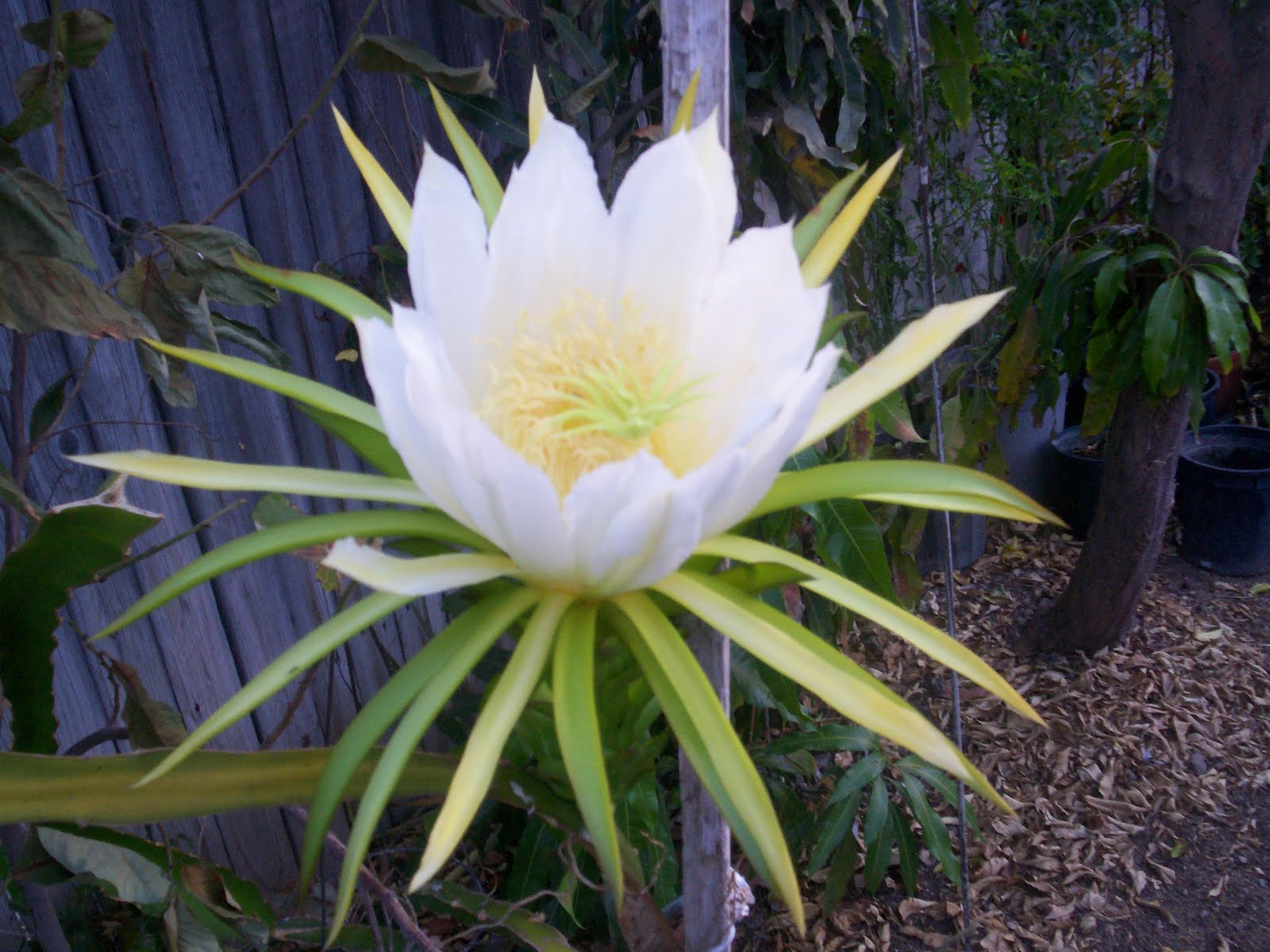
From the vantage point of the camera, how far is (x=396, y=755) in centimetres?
37

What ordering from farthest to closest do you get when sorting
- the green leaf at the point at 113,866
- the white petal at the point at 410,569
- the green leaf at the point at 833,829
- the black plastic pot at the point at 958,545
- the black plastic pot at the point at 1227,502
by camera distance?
the black plastic pot at the point at 958,545
the black plastic pot at the point at 1227,502
the green leaf at the point at 833,829
the green leaf at the point at 113,866
the white petal at the point at 410,569

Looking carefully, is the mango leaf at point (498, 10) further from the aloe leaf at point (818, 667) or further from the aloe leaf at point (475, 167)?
the aloe leaf at point (818, 667)

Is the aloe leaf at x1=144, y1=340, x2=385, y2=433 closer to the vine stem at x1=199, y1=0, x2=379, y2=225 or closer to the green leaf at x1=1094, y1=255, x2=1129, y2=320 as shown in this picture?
the vine stem at x1=199, y1=0, x2=379, y2=225

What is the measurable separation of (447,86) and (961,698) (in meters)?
1.83

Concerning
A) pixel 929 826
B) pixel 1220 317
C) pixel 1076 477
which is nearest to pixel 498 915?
pixel 929 826

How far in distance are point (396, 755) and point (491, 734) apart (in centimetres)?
4

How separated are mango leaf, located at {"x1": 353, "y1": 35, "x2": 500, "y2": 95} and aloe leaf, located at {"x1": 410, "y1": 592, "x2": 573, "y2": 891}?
72cm

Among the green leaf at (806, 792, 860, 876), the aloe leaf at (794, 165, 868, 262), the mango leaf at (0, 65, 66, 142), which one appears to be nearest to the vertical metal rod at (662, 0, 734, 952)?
the aloe leaf at (794, 165, 868, 262)

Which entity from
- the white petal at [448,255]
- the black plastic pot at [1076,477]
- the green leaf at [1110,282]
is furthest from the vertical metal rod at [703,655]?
the black plastic pot at [1076,477]

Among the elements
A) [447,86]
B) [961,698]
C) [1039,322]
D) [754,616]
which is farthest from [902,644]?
[754,616]

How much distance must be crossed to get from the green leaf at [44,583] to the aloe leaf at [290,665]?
0.22 m

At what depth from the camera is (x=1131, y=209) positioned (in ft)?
7.47

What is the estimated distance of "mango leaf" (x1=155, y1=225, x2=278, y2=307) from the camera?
2.65 ft

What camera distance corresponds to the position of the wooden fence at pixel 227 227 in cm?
108
